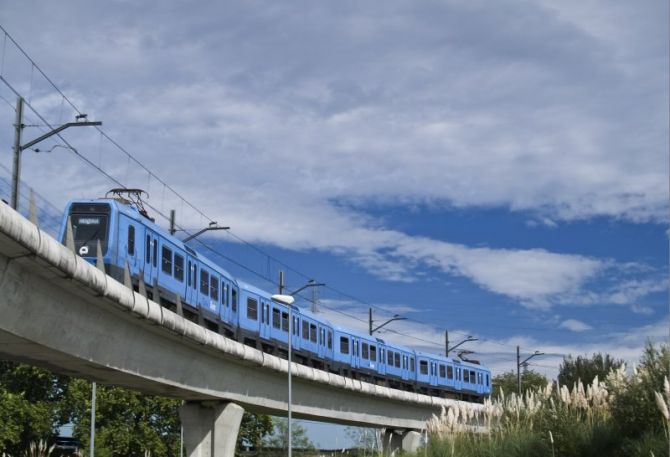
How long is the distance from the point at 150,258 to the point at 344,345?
861 inches

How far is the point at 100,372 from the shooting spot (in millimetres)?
22250

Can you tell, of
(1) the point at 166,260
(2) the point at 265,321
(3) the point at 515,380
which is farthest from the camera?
(3) the point at 515,380

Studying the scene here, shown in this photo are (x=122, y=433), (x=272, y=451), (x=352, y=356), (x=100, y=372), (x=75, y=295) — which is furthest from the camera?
(x=272, y=451)

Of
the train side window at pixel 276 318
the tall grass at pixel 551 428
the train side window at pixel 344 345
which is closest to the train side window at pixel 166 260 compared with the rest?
the tall grass at pixel 551 428

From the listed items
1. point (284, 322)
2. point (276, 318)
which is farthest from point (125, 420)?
point (276, 318)

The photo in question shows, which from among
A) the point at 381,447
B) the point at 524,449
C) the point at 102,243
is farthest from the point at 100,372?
the point at 524,449

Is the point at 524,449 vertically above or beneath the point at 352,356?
beneath

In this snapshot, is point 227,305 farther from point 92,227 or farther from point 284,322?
point 92,227

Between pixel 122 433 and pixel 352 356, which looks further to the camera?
pixel 122 433

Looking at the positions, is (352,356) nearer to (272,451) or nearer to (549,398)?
(272,451)

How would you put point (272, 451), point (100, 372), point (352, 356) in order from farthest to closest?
point (272, 451) < point (352, 356) < point (100, 372)

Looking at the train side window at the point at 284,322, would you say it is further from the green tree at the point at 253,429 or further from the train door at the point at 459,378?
the train door at the point at 459,378

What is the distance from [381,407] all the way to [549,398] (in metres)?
29.9

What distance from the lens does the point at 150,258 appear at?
25.5 m
